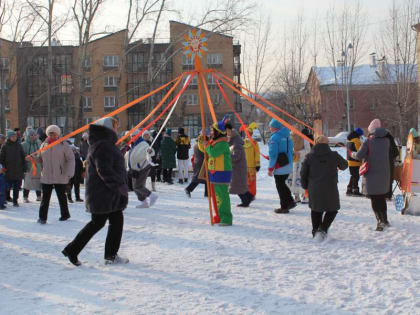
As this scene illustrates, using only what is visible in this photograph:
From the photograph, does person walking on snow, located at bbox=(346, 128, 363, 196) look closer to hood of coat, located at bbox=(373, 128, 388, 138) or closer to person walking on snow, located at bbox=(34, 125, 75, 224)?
hood of coat, located at bbox=(373, 128, 388, 138)

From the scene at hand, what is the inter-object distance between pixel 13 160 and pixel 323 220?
6844mm

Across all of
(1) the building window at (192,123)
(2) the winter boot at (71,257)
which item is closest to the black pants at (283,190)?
(2) the winter boot at (71,257)

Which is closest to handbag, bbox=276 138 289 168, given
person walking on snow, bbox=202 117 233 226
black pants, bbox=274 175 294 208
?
black pants, bbox=274 175 294 208

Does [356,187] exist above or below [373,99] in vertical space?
below

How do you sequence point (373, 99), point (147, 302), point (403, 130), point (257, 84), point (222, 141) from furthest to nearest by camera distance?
point (373, 99)
point (257, 84)
point (403, 130)
point (222, 141)
point (147, 302)

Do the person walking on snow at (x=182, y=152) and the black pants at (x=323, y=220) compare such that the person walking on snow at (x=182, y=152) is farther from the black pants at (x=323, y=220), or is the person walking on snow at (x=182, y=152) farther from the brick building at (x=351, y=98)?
the brick building at (x=351, y=98)

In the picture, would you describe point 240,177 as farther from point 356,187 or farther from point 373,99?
point 373,99

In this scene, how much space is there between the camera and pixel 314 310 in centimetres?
404

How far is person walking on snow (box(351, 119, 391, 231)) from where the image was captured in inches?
278

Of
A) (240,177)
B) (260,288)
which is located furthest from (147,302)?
(240,177)

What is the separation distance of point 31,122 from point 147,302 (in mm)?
50348

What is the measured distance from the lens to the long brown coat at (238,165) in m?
8.98

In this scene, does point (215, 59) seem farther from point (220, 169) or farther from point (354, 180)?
point (220, 169)

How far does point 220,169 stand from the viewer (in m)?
7.66
